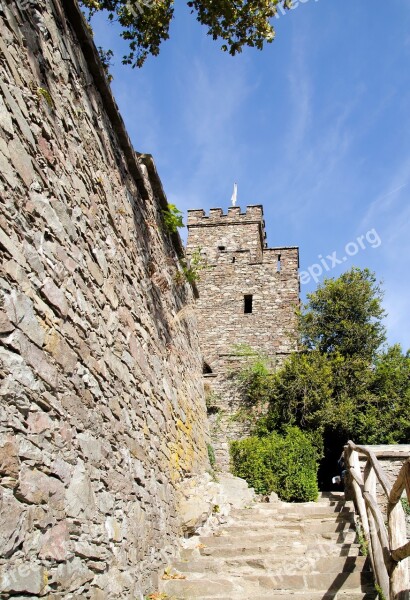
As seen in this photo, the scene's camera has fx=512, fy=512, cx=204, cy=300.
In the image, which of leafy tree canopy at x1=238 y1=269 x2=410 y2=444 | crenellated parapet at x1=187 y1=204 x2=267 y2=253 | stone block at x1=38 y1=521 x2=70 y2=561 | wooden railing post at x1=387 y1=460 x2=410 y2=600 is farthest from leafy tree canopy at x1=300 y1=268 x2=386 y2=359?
stone block at x1=38 y1=521 x2=70 y2=561

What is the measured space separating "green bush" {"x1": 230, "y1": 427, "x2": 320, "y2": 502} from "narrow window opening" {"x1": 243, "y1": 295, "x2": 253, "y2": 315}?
5.97m

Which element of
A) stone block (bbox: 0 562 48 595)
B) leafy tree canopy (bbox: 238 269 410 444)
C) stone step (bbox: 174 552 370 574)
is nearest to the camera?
stone block (bbox: 0 562 48 595)

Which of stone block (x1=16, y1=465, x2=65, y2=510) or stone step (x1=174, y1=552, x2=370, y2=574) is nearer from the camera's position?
stone block (x1=16, y1=465, x2=65, y2=510)

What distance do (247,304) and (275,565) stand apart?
11422mm

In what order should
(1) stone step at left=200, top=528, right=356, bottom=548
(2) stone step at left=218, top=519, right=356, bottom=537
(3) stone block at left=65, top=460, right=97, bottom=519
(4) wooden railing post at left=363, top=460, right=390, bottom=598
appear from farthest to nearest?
1. (2) stone step at left=218, top=519, right=356, bottom=537
2. (1) stone step at left=200, top=528, right=356, bottom=548
3. (4) wooden railing post at left=363, top=460, right=390, bottom=598
4. (3) stone block at left=65, top=460, right=97, bottom=519

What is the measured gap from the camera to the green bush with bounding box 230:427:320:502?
29.6 ft

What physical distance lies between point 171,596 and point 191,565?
550 mm

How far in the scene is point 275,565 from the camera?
4.90 m

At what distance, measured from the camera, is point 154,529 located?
4.45 meters

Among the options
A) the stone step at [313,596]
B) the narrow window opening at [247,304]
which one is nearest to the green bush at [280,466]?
the stone step at [313,596]

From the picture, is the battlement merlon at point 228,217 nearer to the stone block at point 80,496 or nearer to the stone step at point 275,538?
the stone step at point 275,538

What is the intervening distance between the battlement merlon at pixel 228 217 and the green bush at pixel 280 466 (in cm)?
925

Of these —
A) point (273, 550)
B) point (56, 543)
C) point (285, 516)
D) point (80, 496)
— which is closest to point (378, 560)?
Result: point (273, 550)

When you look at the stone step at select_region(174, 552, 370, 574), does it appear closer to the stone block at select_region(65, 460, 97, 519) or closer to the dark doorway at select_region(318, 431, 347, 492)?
the stone block at select_region(65, 460, 97, 519)
